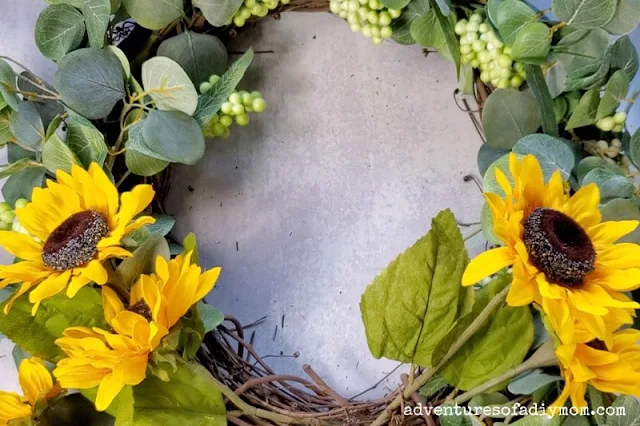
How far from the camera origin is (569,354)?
1.70 feet

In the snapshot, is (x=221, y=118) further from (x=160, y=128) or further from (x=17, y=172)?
(x=17, y=172)

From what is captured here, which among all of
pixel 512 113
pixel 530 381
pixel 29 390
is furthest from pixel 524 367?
pixel 29 390

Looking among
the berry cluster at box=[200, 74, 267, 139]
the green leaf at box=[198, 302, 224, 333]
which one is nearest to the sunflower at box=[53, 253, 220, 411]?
the green leaf at box=[198, 302, 224, 333]

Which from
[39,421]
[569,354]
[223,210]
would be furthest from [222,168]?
[569,354]

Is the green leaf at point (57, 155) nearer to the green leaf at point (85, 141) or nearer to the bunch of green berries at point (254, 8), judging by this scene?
the green leaf at point (85, 141)

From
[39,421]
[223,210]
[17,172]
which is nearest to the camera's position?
[39,421]

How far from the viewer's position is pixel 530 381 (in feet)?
1.93

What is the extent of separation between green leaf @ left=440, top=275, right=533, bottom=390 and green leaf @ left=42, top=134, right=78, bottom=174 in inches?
17.6

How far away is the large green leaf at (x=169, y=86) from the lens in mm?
680

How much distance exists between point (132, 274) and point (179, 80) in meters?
0.21

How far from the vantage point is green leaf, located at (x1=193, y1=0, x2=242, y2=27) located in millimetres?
716

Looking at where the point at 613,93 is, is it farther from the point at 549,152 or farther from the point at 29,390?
the point at 29,390

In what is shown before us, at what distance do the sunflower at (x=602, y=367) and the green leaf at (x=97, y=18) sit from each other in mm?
574

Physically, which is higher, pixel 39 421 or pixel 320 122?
pixel 320 122
